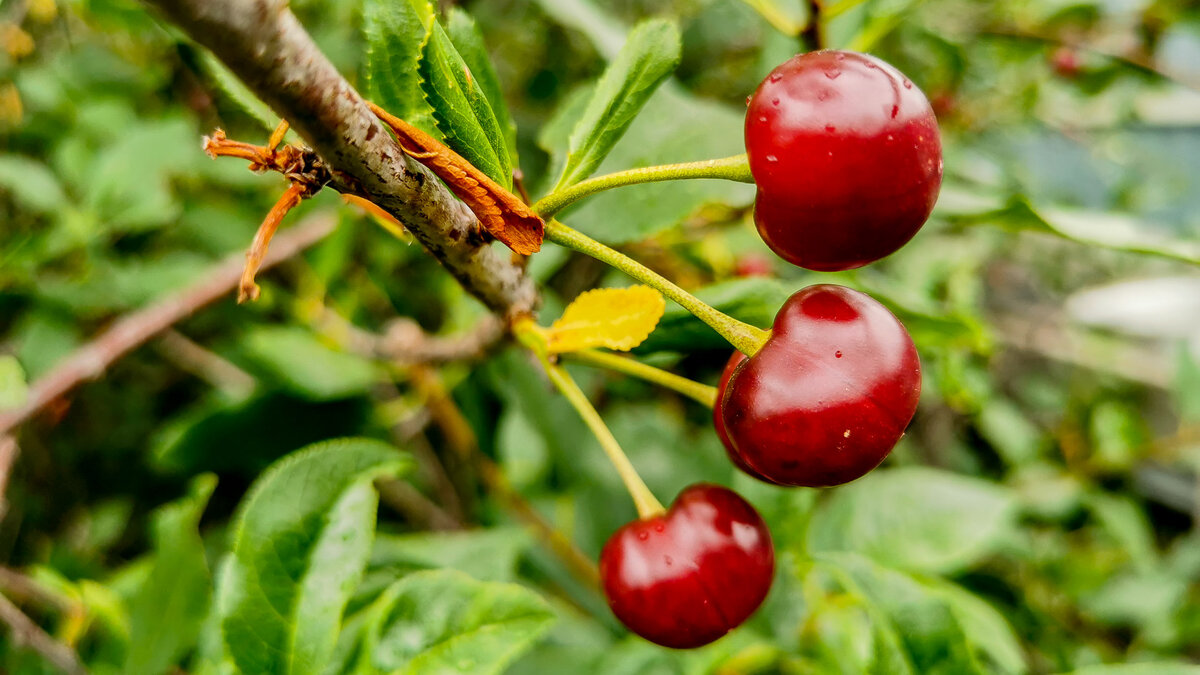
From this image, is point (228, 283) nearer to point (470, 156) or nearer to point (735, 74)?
point (470, 156)

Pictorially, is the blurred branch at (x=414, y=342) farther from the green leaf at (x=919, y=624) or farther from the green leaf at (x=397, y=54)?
the green leaf at (x=919, y=624)

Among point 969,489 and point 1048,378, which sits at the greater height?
point 969,489

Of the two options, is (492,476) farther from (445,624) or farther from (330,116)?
(330,116)

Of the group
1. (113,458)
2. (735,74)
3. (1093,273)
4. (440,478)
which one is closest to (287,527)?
(440,478)

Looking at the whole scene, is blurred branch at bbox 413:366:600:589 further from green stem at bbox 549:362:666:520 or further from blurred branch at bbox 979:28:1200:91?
blurred branch at bbox 979:28:1200:91

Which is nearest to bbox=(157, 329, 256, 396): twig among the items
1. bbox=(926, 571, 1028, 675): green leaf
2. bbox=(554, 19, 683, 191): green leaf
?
bbox=(554, 19, 683, 191): green leaf
